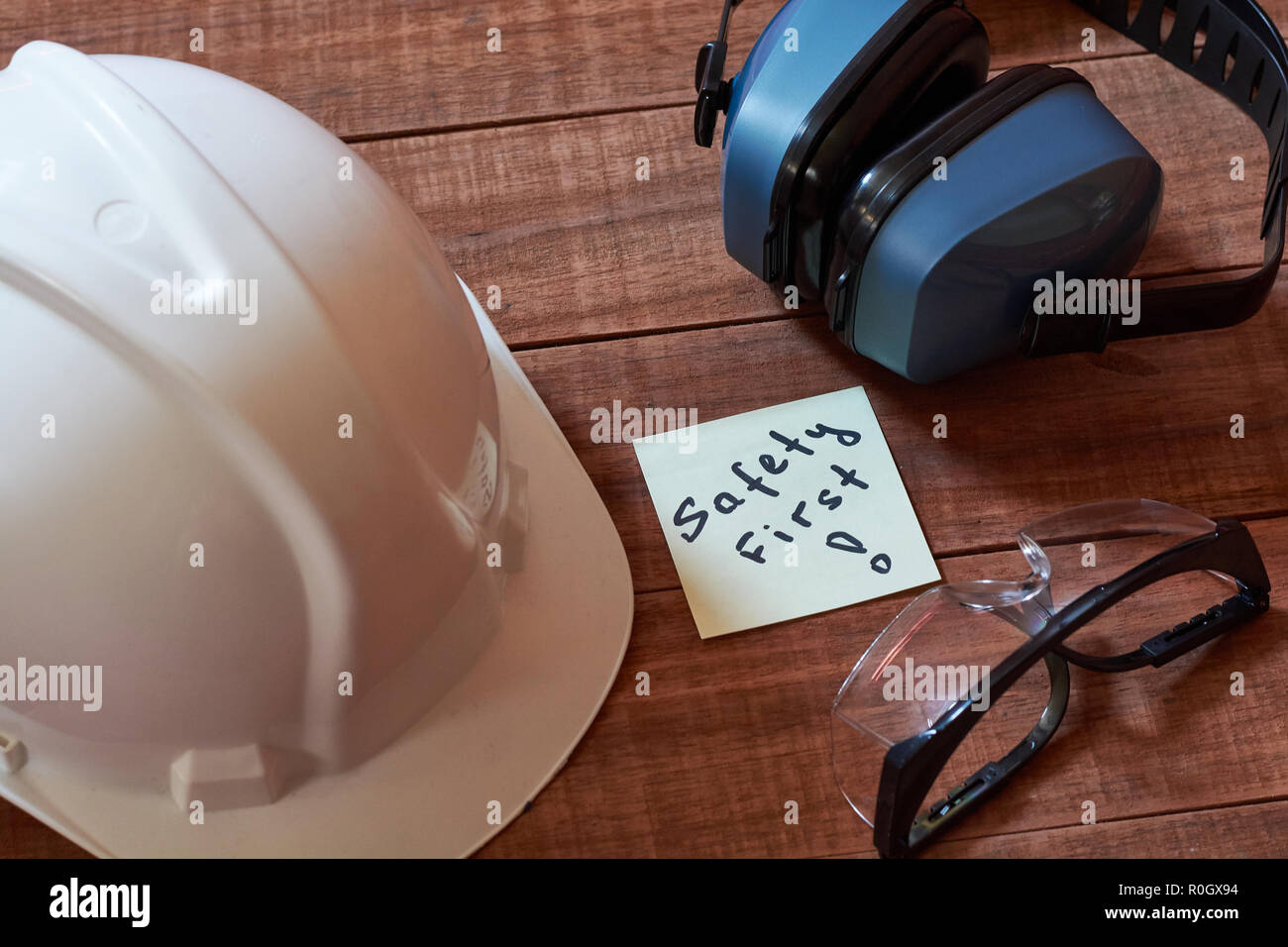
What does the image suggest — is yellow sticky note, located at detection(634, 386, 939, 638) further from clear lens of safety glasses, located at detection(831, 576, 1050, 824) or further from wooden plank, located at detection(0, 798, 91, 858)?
wooden plank, located at detection(0, 798, 91, 858)

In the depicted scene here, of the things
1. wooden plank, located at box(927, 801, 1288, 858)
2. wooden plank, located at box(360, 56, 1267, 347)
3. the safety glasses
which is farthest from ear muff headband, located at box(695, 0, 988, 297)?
wooden plank, located at box(927, 801, 1288, 858)

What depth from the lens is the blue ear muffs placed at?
1.93 feet

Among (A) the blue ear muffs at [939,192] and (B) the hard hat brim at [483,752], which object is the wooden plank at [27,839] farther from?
(A) the blue ear muffs at [939,192]

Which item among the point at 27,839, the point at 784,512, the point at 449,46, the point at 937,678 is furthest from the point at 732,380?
the point at 27,839

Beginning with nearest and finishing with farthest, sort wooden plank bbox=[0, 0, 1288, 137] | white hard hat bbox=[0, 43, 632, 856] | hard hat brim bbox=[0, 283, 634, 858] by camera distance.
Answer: white hard hat bbox=[0, 43, 632, 856] < hard hat brim bbox=[0, 283, 634, 858] < wooden plank bbox=[0, 0, 1288, 137]

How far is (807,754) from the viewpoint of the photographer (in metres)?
0.60

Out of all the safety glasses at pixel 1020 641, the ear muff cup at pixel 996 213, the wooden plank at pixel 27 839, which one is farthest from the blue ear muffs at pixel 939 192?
the wooden plank at pixel 27 839

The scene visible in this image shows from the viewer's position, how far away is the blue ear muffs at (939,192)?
0.59m

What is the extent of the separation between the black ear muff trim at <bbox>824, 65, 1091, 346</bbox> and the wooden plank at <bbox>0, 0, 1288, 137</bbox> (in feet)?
0.74

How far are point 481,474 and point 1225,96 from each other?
1.95ft

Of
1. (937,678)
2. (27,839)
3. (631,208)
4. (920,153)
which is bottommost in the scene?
(27,839)

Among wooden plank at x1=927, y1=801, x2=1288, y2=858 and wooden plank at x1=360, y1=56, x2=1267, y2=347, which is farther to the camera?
wooden plank at x1=360, y1=56, x2=1267, y2=347

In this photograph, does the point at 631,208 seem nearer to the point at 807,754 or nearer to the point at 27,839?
the point at 807,754
